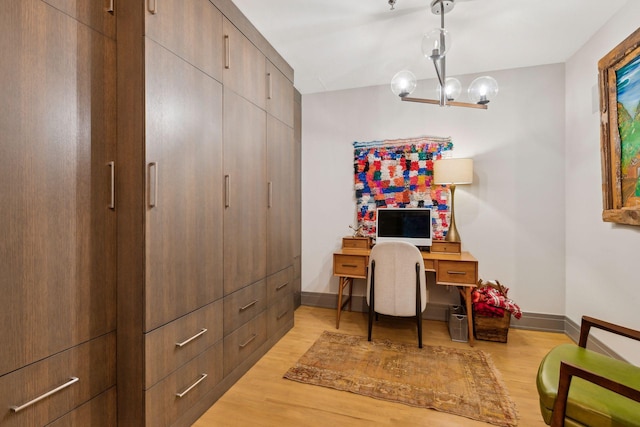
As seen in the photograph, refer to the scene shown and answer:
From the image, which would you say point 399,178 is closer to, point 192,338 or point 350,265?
point 350,265

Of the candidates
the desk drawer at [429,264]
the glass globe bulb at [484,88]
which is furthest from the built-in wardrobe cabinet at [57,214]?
the desk drawer at [429,264]

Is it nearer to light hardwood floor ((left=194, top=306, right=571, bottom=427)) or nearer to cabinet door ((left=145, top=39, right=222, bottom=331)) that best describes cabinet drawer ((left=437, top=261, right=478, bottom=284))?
light hardwood floor ((left=194, top=306, right=571, bottom=427))

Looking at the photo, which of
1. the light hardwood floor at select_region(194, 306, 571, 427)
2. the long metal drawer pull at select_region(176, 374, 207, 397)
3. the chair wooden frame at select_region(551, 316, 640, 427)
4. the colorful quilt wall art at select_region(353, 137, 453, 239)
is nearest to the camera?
the chair wooden frame at select_region(551, 316, 640, 427)

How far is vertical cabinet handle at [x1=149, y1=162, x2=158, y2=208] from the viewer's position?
56.7 inches

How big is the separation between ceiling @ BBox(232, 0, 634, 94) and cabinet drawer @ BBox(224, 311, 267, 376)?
7.52 ft

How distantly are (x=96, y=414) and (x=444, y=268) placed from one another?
2.54 m

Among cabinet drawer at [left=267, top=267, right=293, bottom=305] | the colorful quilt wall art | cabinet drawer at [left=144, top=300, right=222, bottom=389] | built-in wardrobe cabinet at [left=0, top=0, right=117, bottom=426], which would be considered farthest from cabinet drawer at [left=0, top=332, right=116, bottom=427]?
the colorful quilt wall art

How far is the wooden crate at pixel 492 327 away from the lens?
2725mm

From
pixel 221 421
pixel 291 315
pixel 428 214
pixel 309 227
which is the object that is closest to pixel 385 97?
pixel 428 214

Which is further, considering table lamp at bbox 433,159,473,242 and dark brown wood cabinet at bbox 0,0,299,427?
table lamp at bbox 433,159,473,242

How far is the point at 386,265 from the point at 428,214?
0.80m

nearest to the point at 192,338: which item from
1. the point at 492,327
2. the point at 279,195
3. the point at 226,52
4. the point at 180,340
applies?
Result: the point at 180,340

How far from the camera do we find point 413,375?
220 cm

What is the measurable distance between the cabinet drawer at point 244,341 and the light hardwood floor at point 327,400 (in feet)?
0.45
